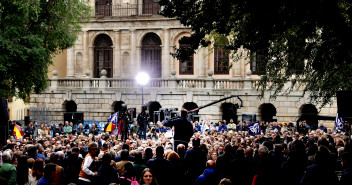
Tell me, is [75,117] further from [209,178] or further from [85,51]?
[209,178]

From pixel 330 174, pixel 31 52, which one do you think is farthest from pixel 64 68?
pixel 330 174

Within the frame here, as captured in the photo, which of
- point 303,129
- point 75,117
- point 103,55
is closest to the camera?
point 303,129

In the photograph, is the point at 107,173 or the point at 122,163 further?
the point at 122,163

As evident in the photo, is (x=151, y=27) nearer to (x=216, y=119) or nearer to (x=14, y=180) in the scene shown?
(x=216, y=119)

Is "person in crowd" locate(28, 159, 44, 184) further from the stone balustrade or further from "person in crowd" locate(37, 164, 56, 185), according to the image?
the stone balustrade

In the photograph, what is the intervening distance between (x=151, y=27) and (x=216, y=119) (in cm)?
1016

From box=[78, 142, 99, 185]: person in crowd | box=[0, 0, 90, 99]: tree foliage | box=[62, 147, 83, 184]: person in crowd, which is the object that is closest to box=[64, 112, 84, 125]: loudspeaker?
box=[0, 0, 90, 99]: tree foliage

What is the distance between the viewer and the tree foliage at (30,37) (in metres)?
29.2

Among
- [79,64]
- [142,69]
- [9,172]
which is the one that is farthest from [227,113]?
[9,172]

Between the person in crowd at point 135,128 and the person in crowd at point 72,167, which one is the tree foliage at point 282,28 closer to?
the person in crowd at point 72,167

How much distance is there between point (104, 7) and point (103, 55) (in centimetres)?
416

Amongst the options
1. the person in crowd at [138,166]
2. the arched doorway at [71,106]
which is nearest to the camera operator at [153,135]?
the arched doorway at [71,106]

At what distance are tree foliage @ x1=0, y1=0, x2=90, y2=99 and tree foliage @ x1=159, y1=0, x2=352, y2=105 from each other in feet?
46.8

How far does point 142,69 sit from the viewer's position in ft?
156
